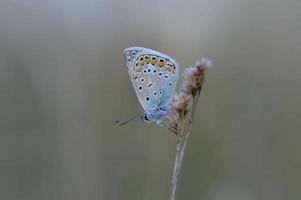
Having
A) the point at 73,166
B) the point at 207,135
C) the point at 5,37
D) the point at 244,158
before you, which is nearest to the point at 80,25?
the point at 5,37

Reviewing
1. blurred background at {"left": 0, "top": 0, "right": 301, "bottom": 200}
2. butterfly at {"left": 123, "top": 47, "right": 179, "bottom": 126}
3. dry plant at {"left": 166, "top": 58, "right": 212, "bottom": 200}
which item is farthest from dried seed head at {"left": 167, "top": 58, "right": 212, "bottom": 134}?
blurred background at {"left": 0, "top": 0, "right": 301, "bottom": 200}

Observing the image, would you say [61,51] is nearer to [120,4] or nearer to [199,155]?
[120,4]

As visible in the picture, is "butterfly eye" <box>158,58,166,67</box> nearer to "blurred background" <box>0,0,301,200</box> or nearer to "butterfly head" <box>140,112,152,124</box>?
"butterfly head" <box>140,112,152,124</box>

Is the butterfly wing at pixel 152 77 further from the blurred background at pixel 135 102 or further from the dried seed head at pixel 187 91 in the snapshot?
the blurred background at pixel 135 102

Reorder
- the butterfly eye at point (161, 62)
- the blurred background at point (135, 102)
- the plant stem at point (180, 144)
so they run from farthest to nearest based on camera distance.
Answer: the blurred background at point (135, 102) < the butterfly eye at point (161, 62) < the plant stem at point (180, 144)

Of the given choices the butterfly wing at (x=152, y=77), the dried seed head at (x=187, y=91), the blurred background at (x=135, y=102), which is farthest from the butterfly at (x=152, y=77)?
the blurred background at (x=135, y=102)

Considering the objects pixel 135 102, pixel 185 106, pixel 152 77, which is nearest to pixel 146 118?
pixel 152 77
